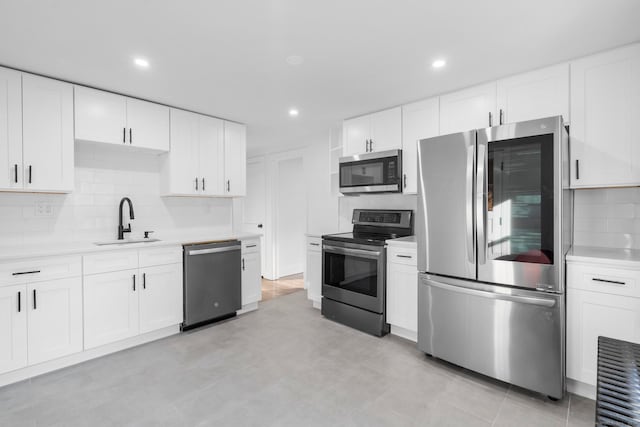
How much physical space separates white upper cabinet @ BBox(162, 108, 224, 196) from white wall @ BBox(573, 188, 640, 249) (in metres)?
3.71

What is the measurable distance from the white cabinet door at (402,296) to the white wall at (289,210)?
8.68 feet

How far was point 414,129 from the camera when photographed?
329 centimetres

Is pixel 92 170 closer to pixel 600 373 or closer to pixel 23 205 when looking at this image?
pixel 23 205

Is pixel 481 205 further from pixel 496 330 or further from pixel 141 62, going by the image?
pixel 141 62

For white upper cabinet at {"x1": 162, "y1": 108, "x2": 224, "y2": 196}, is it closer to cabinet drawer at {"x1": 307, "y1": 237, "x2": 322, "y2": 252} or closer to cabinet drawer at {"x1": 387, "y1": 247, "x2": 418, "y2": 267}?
→ cabinet drawer at {"x1": 307, "y1": 237, "x2": 322, "y2": 252}

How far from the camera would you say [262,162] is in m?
5.85

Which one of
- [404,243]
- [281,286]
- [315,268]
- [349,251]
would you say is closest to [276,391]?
[349,251]

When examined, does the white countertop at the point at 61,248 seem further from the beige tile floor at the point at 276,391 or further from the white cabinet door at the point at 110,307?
the beige tile floor at the point at 276,391

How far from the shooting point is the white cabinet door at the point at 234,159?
13.1 ft

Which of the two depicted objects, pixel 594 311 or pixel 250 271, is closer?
pixel 594 311

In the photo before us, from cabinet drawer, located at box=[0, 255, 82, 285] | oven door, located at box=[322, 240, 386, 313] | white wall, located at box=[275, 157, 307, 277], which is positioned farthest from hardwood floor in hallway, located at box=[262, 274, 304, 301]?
cabinet drawer, located at box=[0, 255, 82, 285]

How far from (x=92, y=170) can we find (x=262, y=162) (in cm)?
297

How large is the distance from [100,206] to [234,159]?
5.16 feet

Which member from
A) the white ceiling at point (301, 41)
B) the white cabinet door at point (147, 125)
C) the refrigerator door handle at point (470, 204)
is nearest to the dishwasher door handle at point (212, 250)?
the white cabinet door at point (147, 125)
